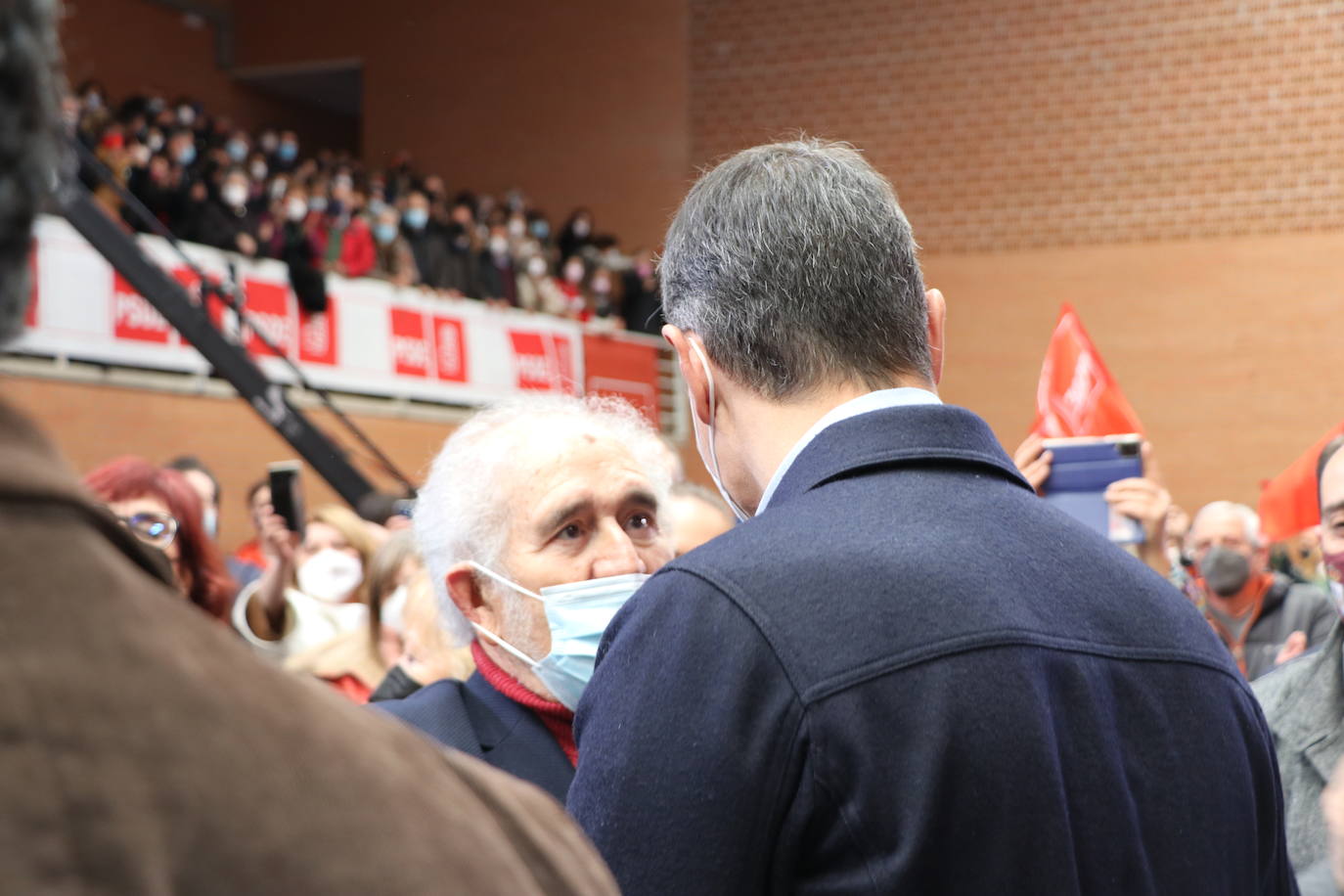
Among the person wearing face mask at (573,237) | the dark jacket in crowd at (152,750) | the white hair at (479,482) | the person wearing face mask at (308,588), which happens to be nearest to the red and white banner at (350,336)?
the person wearing face mask at (573,237)

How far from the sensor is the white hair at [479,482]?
89.3 inches

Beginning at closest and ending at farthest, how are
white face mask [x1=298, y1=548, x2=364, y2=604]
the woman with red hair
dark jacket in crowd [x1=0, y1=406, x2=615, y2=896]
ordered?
dark jacket in crowd [x1=0, y1=406, x2=615, y2=896] < the woman with red hair < white face mask [x1=298, y1=548, x2=364, y2=604]

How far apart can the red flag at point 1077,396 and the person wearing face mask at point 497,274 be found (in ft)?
35.0

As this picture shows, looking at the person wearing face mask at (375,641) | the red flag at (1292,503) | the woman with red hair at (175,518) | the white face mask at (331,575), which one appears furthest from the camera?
the white face mask at (331,575)

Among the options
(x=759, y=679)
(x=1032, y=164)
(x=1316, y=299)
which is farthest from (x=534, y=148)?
(x=759, y=679)

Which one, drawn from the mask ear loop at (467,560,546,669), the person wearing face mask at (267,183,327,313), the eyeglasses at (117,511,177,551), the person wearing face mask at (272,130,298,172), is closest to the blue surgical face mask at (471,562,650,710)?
the mask ear loop at (467,560,546,669)

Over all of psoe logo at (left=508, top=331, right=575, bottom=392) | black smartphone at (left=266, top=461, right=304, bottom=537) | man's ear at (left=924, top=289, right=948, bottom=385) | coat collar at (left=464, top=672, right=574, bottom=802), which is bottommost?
psoe logo at (left=508, top=331, right=575, bottom=392)

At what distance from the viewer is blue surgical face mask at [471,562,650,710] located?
2156mm

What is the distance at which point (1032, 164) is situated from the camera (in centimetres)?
1552

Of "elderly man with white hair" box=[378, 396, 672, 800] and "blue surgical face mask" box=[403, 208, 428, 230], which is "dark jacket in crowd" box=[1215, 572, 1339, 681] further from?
"blue surgical face mask" box=[403, 208, 428, 230]

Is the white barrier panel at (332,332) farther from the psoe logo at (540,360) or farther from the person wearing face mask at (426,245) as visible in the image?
the person wearing face mask at (426,245)

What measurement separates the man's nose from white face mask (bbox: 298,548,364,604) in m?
3.16

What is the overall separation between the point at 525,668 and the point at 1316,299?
13.9 meters

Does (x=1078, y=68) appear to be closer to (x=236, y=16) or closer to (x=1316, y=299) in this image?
(x=1316, y=299)
